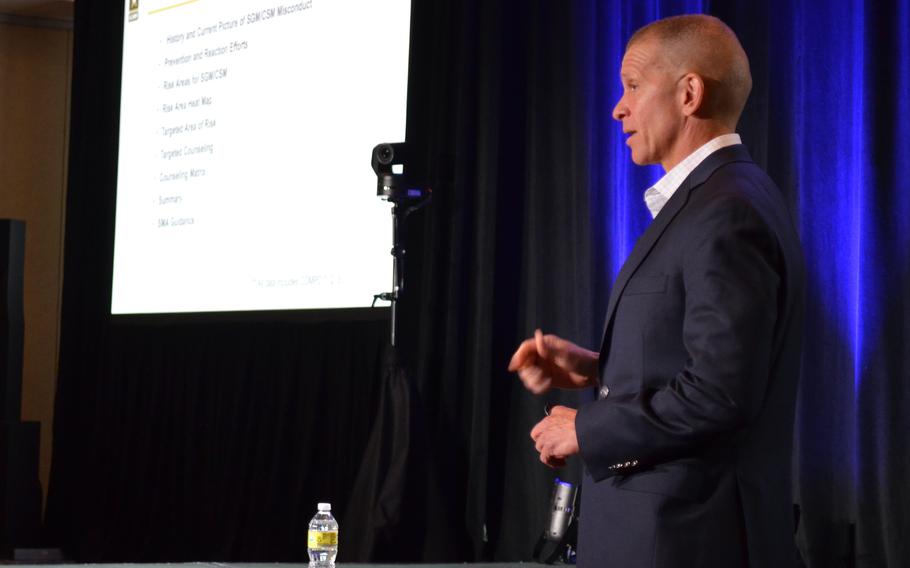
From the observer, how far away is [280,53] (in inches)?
199

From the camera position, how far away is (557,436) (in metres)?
1.72

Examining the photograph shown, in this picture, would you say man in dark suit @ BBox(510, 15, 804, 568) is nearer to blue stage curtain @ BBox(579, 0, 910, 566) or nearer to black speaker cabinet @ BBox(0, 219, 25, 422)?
blue stage curtain @ BBox(579, 0, 910, 566)

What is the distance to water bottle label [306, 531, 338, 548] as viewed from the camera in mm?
4141

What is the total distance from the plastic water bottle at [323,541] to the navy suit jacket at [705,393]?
7.30 ft

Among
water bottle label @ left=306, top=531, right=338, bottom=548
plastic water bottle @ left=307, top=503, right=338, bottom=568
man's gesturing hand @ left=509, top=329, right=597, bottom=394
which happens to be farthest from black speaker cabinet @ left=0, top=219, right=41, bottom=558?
man's gesturing hand @ left=509, top=329, right=597, bottom=394

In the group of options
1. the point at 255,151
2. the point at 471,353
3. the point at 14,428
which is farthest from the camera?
the point at 14,428

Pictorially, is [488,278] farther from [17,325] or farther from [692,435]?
[692,435]

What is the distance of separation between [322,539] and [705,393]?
285 cm

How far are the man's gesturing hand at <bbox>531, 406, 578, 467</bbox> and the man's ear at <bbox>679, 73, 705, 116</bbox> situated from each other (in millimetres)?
469

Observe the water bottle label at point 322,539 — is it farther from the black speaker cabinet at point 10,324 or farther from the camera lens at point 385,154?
the black speaker cabinet at point 10,324

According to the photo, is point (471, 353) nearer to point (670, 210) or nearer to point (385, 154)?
point (385, 154)

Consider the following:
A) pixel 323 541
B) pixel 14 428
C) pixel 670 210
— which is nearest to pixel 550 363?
pixel 670 210

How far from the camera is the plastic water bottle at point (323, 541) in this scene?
3.97m

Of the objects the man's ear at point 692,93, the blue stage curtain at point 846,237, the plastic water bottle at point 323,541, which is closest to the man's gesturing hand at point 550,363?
the man's ear at point 692,93
